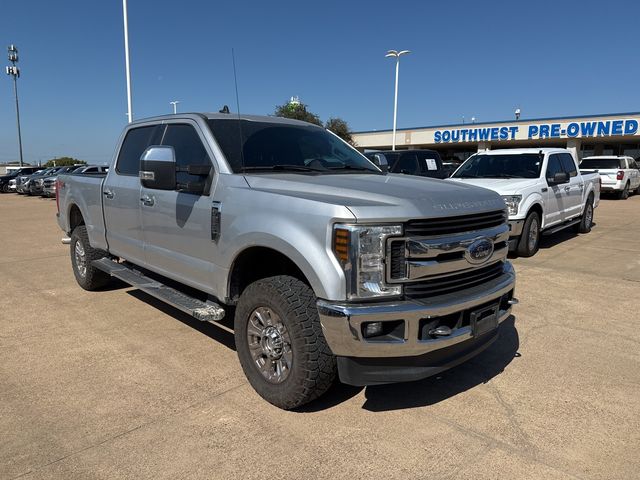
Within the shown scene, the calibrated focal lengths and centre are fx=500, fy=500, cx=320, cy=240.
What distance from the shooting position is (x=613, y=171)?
20.9 metres

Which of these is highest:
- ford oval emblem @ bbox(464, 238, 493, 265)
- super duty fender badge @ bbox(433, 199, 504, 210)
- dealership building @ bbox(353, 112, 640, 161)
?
dealership building @ bbox(353, 112, 640, 161)

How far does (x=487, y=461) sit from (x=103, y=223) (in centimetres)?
459

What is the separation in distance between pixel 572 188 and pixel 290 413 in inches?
348

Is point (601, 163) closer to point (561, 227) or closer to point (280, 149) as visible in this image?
point (561, 227)

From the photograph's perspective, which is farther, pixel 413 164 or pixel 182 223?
pixel 413 164

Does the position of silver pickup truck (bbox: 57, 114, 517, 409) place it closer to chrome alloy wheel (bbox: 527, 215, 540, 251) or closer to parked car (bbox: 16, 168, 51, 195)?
chrome alloy wheel (bbox: 527, 215, 540, 251)

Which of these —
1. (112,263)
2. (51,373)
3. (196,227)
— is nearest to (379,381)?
(196,227)

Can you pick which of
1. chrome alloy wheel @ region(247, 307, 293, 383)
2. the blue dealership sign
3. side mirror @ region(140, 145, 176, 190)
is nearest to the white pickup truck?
chrome alloy wheel @ region(247, 307, 293, 383)

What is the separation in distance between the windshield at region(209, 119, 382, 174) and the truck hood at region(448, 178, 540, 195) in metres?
4.11

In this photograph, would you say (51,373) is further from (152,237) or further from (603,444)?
(603,444)

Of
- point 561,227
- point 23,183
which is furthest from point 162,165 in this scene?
point 23,183

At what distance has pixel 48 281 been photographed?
6820 mm

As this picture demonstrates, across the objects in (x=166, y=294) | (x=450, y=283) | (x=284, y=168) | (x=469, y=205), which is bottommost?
(x=166, y=294)

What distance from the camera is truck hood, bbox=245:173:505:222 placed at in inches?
113
